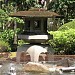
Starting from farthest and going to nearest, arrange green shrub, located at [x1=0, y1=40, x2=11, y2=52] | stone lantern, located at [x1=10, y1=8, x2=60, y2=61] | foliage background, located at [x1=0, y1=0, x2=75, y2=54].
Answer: green shrub, located at [x1=0, y1=40, x2=11, y2=52] < foliage background, located at [x1=0, y1=0, x2=75, y2=54] < stone lantern, located at [x1=10, y1=8, x2=60, y2=61]

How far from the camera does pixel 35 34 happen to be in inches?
743

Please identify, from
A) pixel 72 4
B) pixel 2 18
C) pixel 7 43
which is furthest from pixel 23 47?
pixel 72 4

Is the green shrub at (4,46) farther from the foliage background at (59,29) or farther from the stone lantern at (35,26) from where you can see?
the stone lantern at (35,26)

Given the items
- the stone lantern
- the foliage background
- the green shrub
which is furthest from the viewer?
the green shrub

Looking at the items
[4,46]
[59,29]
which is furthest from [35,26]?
[59,29]

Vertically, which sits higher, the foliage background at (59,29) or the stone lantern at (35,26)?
the stone lantern at (35,26)

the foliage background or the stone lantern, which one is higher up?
the stone lantern

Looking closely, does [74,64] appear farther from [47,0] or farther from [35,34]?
[47,0]

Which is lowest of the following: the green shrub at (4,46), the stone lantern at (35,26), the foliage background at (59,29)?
the green shrub at (4,46)

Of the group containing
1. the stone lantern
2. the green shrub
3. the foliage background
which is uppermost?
the stone lantern

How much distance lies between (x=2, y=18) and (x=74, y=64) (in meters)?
9.24

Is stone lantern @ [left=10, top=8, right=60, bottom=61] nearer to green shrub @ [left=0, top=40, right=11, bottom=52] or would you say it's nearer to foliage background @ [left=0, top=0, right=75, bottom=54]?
foliage background @ [left=0, top=0, right=75, bottom=54]

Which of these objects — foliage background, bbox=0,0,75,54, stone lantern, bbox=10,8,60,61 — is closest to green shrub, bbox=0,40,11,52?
foliage background, bbox=0,0,75,54

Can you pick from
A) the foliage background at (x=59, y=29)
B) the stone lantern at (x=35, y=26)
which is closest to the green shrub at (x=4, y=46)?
the foliage background at (x=59, y=29)
